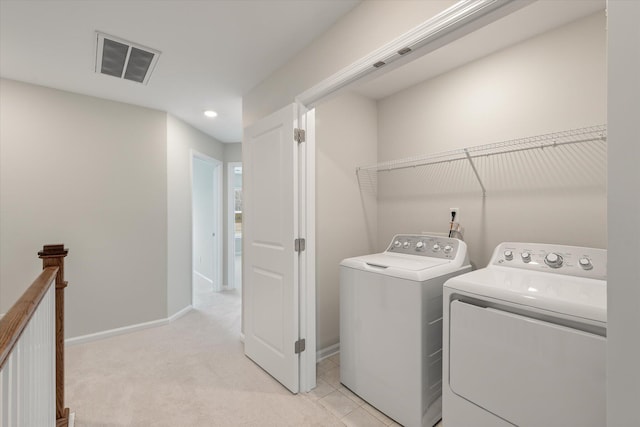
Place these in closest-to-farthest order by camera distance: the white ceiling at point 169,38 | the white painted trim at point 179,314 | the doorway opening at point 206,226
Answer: the white ceiling at point 169,38, the white painted trim at point 179,314, the doorway opening at point 206,226

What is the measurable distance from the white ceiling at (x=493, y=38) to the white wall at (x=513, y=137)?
2.6 inches

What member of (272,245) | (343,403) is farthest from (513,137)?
(343,403)

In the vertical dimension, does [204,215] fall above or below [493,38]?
below

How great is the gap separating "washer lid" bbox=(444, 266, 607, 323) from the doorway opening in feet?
12.2

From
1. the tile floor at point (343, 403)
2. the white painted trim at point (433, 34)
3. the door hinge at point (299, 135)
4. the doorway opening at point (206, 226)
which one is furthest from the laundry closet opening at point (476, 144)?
the doorway opening at point (206, 226)

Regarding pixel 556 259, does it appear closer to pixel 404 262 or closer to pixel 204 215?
pixel 404 262

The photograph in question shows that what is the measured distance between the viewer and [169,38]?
2031mm

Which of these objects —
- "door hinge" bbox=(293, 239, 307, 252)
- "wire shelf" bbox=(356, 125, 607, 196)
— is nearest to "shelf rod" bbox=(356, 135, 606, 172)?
"wire shelf" bbox=(356, 125, 607, 196)

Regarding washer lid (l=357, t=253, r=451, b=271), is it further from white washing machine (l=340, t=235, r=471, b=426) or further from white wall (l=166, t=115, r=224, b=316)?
white wall (l=166, t=115, r=224, b=316)

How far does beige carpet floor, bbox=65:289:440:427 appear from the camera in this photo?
1.85 meters

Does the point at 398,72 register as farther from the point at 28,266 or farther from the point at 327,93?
the point at 28,266

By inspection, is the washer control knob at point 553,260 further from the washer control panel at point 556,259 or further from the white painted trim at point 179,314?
the white painted trim at point 179,314

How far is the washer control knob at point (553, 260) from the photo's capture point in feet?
5.29

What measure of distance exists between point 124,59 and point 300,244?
1978 millimetres
